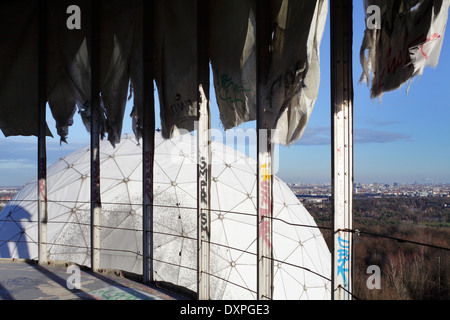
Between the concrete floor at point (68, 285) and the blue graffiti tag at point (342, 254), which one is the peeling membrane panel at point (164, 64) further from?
the concrete floor at point (68, 285)

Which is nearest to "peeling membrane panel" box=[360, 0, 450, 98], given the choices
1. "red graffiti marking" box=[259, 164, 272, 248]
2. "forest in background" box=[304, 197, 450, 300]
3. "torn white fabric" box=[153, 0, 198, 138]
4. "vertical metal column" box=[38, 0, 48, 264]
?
"red graffiti marking" box=[259, 164, 272, 248]

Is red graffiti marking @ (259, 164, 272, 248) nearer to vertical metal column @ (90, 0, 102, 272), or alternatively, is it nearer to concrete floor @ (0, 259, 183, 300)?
concrete floor @ (0, 259, 183, 300)

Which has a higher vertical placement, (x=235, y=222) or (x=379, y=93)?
(x=379, y=93)

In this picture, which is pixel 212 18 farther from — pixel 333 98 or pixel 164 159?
Result: pixel 164 159

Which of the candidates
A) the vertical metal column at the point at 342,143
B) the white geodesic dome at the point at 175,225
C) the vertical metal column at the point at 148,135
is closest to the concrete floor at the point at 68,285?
the vertical metal column at the point at 148,135

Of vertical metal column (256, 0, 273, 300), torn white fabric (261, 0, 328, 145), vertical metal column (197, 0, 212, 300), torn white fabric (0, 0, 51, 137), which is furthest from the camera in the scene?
torn white fabric (0, 0, 51, 137)

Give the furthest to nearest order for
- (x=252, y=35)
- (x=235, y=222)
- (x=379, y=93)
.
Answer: (x=235, y=222) → (x=252, y=35) → (x=379, y=93)
